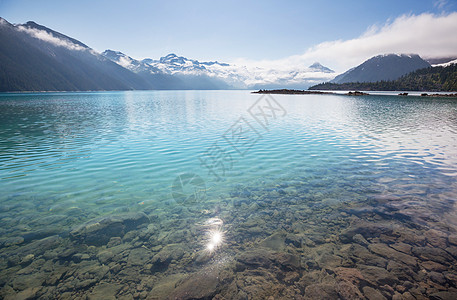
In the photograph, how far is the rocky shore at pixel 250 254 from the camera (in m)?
8.00

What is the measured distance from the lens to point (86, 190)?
628 inches

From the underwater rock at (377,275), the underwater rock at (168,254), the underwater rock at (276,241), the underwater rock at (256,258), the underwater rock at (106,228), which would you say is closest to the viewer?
the underwater rock at (377,275)

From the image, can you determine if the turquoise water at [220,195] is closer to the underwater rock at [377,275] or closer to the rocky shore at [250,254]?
the rocky shore at [250,254]

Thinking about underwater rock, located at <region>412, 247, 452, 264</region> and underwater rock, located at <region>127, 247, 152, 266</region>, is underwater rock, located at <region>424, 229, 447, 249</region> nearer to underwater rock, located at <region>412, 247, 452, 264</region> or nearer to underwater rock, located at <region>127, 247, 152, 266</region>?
underwater rock, located at <region>412, 247, 452, 264</region>

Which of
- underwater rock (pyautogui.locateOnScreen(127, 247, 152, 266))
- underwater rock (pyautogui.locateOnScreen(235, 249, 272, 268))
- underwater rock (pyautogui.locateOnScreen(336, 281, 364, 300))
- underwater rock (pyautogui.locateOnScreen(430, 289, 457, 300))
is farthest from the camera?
underwater rock (pyautogui.locateOnScreen(127, 247, 152, 266))

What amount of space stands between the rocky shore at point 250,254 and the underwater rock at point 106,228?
53mm

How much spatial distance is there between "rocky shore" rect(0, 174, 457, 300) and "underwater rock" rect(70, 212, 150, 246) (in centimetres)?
5

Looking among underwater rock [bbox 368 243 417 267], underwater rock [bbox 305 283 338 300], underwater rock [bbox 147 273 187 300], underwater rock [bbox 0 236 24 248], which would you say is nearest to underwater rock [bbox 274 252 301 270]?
underwater rock [bbox 305 283 338 300]

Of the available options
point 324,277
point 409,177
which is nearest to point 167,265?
point 324,277

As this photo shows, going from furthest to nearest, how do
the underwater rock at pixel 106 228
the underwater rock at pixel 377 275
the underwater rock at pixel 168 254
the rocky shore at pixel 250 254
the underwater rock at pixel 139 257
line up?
the underwater rock at pixel 106 228 → the underwater rock at pixel 168 254 → the underwater rock at pixel 139 257 → the underwater rock at pixel 377 275 → the rocky shore at pixel 250 254

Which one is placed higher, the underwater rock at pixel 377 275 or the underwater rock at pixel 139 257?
the underwater rock at pixel 377 275

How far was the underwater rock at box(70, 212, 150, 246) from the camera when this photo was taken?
35.5 feet

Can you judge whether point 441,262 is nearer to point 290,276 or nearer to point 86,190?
point 290,276

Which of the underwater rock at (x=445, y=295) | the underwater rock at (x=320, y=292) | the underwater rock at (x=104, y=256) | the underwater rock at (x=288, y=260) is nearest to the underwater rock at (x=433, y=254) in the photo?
the underwater rock at (x=445, y=295)
